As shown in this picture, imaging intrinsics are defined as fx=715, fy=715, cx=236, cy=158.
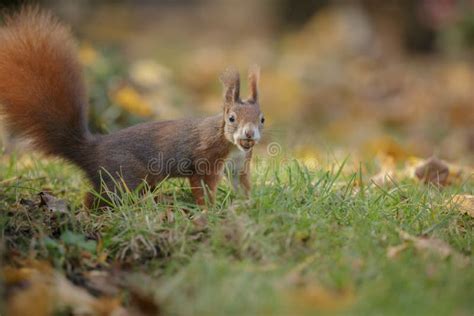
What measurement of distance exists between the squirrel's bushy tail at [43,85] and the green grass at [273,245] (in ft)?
0.81

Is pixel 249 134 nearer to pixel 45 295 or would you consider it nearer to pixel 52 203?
pixel 52 203

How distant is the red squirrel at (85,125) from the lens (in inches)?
139

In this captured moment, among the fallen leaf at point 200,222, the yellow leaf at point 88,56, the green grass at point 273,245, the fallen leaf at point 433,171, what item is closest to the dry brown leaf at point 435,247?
the green grass at point 273,245

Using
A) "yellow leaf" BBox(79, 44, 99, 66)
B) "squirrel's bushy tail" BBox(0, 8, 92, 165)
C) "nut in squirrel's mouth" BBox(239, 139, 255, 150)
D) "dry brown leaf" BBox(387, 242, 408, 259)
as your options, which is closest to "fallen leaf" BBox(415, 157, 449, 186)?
"nut in squirrel's mouth" BBox(239, 139, 255, 150)

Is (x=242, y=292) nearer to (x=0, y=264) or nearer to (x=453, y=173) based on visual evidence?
(x=0, y=264)

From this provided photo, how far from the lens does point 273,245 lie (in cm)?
277

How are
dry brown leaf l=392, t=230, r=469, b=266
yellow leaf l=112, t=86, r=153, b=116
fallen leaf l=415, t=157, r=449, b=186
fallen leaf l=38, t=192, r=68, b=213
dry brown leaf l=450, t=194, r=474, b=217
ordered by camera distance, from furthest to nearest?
yellow leaf l=112, t=86, r=153, b=116
fallen leaf l=415, t=157, r=449, b=186
dry brown leaf l=450, t=194, r=474, b=217
fallen leaf l=38, t=192, r=68, b=213
dry brown leaf l=392, t=230, r=469, b=266

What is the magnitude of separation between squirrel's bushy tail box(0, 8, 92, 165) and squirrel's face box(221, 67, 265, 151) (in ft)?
Result: 2.58

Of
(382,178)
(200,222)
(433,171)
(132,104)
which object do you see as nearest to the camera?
(200,222)

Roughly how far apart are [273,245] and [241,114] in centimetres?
88

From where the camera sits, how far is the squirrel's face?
11.0 ft

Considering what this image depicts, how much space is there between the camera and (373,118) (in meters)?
8.14

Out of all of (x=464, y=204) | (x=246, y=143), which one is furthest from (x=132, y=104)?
(x=464, y=204)

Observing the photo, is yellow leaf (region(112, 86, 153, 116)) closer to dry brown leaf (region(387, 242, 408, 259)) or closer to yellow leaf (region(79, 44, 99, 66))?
yellow leaf (region(79, 44, 99, 66))
